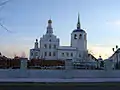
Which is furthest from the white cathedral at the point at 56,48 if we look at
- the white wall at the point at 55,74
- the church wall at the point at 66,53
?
the white wall at the point at 55,74

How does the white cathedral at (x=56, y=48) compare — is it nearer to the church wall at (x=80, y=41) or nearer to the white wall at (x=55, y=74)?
the church wall at (x=80, y=41)

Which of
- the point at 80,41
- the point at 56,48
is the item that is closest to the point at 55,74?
the point at 56,48

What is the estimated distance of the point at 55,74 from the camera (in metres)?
36.5

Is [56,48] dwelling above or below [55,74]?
above

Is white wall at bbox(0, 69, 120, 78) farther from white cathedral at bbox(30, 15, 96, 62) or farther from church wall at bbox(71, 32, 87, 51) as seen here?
church wall at bbox(71, 32, 87, 51)

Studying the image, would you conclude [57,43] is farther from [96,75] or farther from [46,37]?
[96,75]

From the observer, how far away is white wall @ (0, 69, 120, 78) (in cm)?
3538

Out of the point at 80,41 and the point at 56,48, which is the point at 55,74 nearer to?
the point at 56,48

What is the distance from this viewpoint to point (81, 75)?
Answer: 122ft

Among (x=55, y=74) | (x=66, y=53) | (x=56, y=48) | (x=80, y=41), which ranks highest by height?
(x=80, y=41)

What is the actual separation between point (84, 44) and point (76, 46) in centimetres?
410

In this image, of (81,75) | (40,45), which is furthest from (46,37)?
(81,75)

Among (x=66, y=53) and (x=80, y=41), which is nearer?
(x=66, y=53)

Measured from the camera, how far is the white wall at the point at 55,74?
116ft
